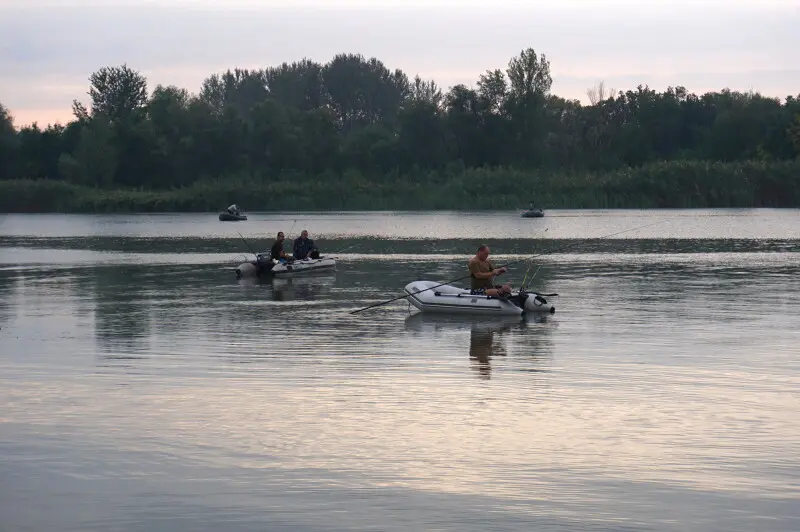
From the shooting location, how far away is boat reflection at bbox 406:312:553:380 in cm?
2119

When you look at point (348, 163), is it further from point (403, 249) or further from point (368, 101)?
point (403, 249)

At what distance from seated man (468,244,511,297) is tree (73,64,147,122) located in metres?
140

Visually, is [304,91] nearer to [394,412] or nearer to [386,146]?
[386,146]

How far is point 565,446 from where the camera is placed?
1374cm

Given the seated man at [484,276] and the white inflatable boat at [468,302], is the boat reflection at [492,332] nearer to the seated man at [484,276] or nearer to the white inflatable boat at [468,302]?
the white inflatable boat at [468,302]

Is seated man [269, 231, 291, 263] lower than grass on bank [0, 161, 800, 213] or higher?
lower

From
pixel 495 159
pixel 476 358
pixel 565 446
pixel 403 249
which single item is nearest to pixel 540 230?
pixel 403 249

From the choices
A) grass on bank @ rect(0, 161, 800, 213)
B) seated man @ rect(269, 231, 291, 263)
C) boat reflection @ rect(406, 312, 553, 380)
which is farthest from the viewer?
grass on bank @ rect(0, 161, 800, 213)

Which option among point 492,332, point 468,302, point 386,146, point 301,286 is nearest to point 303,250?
point 301,286

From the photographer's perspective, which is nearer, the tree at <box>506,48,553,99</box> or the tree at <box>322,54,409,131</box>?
the tree at <box>506,48,553,99</box>

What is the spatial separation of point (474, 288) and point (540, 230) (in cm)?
5286

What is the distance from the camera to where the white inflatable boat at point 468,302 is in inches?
1071

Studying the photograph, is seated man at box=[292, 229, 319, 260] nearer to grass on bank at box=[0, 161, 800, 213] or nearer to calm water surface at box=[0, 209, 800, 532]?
calm water surface at box=[0, 209, 800, 532]

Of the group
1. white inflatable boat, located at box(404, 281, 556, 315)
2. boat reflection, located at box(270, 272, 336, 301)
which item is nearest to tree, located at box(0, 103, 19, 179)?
boat reflection, located at box(270, 272, 336, 301)
